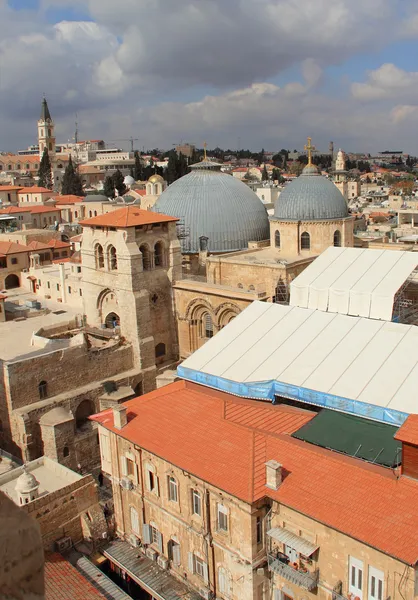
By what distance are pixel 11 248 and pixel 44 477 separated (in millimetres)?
26080

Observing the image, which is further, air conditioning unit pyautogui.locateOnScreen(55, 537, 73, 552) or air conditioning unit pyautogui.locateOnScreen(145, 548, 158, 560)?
air conditioning unit pyautogui.locateOnScreen(55, 537, 73, 552)

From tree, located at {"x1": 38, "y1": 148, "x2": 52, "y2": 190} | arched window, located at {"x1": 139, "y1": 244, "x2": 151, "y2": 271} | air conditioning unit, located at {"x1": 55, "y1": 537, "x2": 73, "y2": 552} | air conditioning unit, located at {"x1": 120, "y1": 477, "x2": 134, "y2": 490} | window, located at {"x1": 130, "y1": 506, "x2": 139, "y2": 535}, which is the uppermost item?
tree, located at {"x1": 38, "y1": 148, "x2": 52, "y2": 190}

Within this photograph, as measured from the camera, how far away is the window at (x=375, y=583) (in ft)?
41.3

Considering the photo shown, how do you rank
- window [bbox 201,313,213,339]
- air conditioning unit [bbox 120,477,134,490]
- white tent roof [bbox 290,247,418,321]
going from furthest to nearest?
window [bbox 201,313,213,339]
white tent roof [bbox 290,247,418,321]
air conditioning unit [bbox 120,477,134,490]

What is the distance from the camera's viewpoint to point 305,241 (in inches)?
1220

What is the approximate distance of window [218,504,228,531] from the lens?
15225 mm

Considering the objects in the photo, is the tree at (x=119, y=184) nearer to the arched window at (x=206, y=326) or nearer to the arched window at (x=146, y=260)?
the arched window at (x=146, y=260)

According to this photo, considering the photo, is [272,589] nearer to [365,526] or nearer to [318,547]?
[318,547]

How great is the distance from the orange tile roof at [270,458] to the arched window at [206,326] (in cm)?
900

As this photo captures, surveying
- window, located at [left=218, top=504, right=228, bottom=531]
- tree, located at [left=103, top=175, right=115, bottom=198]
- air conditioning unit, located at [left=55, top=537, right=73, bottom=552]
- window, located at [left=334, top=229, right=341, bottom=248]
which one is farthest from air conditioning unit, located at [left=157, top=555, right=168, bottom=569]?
tree, located at [left=103, top=175, right=115, bottom=198]

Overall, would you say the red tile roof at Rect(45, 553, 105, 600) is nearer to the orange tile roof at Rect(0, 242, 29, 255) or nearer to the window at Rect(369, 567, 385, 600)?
the window at Rect(369, 567, 385, 600)

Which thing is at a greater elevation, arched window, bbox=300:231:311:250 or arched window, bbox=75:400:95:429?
arched window, bbox=300:231:311:250

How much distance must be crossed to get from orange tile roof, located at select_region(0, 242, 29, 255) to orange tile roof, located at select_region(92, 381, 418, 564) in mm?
26944

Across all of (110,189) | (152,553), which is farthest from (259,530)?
(110,189)
